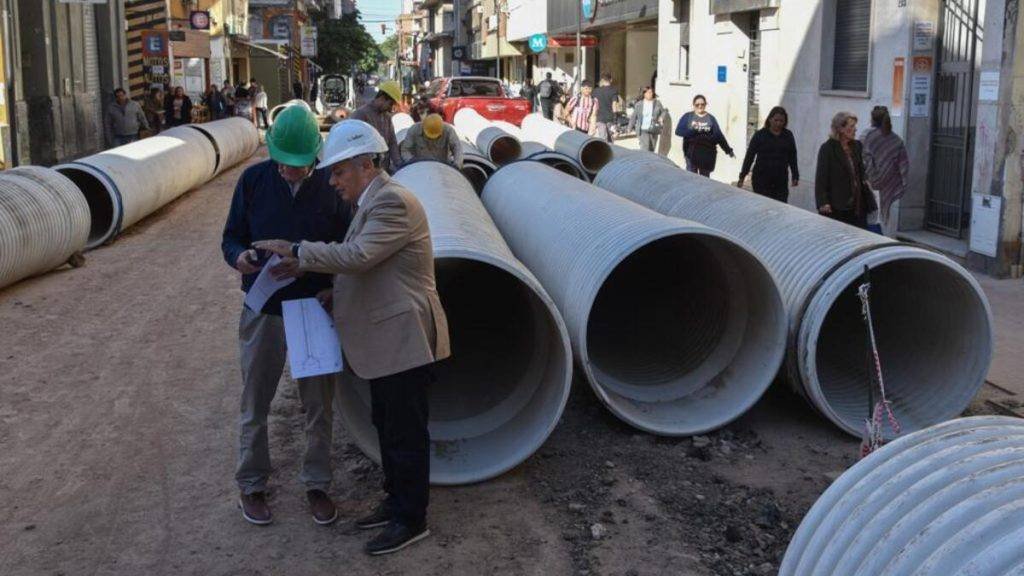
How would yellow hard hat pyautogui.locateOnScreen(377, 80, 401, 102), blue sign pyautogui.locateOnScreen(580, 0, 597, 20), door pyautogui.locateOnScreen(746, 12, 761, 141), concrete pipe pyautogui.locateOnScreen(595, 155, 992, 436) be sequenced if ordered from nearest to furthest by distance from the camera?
1. concrete pipe pyautogui.locateOnScreen(595, 155, 992, 436)
2. yellow hard hat pyautogui.locateOnScreen(377, 80, 401, 102)
3. door pyautogui.locateOnScreen(746, 12, 761, 141)
4. blue sign pyautogui.locateOnScreen(580, 0, 597, 20)

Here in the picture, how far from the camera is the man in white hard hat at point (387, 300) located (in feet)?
15.4

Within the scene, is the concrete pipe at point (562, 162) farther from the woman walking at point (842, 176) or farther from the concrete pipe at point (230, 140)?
the concrete pipe at point (230, 140)

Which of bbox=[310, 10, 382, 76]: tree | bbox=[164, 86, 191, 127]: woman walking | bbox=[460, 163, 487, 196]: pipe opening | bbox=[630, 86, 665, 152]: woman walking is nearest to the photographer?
bbox=[460, 163, 487, 196]: pipe opening

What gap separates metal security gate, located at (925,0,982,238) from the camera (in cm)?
1231

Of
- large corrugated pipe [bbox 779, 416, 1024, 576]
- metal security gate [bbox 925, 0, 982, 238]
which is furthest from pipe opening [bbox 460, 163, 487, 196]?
large corrugated pipe [bbox 779, 416, 1024, 576]

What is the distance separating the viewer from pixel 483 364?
709cm

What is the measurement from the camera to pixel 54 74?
24281 mm

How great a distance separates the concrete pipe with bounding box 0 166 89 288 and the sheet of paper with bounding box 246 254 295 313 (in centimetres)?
648

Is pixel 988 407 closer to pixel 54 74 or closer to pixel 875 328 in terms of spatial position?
pixel 875 328

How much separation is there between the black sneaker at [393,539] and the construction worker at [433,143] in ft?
24.1

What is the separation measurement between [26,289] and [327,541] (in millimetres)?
7202

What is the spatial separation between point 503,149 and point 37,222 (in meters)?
8.91

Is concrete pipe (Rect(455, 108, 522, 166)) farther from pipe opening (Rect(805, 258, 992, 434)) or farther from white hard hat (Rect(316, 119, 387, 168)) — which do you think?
white hard hat (Rect(316, 119, 387, 168))

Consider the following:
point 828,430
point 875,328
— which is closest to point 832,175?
point 875,328
